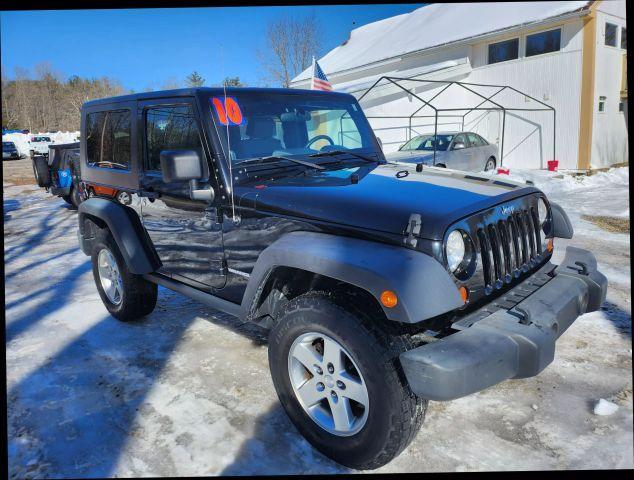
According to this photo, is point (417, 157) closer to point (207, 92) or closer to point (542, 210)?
point (542, 210)

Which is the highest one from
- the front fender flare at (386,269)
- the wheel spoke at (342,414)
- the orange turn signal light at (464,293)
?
the front fender flare at (386,269)

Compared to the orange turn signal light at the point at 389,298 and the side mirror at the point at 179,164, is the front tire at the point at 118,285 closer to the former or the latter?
the side mirror at the point at 179,164

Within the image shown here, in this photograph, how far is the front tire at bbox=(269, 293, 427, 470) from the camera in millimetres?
2264

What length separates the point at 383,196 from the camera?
264 centimetres

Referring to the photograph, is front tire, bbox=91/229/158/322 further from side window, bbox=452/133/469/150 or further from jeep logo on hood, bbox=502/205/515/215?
side window, bbox=452/133/469/150

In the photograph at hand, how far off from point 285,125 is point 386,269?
5.42 feet

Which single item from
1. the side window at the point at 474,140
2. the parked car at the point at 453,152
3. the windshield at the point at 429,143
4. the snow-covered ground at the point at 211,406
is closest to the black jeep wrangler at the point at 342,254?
the snow-covered ground at the point at 211,406

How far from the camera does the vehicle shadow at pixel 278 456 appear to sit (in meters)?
2.53

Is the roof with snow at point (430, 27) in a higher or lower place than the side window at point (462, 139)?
higher

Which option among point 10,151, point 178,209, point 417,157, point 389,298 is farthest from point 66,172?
point 10,151

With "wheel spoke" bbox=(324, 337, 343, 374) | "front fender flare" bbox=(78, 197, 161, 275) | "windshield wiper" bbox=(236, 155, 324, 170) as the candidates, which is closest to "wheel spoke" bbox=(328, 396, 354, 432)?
"wheel spoke" bbox=(324, 337, 343, 374)

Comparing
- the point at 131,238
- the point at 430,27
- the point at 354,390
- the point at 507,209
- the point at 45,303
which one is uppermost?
the point at 430,27

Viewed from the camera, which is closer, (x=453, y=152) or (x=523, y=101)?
(x=453, y=152)

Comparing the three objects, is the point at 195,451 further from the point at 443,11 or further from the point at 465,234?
the point at 443,11
